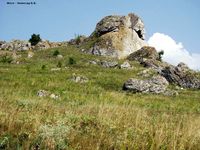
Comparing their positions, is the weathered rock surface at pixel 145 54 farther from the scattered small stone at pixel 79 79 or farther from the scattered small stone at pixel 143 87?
the scattered small stone at pixel 143 87

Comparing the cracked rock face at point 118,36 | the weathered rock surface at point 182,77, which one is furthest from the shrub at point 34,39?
the weathered rock surface at point 182,77

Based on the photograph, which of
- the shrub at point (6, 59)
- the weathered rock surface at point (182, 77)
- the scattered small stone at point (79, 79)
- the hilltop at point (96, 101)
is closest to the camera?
the hilltop at point (96, 101)

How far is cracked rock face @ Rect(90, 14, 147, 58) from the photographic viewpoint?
68.6m

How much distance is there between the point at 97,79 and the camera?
4278 cm

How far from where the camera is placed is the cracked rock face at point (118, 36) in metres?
68.6

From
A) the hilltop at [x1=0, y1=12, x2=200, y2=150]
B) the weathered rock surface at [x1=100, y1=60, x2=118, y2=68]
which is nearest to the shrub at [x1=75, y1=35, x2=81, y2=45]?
the hilltop at [x1=0, y1=12, x2=200, y2=150]

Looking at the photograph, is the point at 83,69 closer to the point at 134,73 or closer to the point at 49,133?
the point at 134,73

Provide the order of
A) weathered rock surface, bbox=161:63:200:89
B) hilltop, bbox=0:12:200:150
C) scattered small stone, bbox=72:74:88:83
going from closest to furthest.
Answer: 1. hilltop, bbox=0:12:200:150
2. scattered small stone, bbox=72:74:88:83
3. weathered rock surface, bbox=161:63:200:89

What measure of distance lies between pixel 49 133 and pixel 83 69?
1704 inches

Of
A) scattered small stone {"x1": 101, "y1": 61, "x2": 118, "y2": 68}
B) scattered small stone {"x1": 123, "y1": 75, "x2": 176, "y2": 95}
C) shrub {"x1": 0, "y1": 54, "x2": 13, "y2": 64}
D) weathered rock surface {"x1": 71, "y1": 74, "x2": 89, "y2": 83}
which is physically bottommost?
scattered small stone {"x1": 123, "y1": 75, "x2": 176, "y2": 95}

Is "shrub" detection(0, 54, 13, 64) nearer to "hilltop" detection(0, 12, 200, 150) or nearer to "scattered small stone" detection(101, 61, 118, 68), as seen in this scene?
"hilltop" detection(0, 12, 200, 150)

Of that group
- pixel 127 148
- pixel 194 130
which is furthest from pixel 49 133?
pixel 194 130

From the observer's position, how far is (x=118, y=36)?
71.4 m

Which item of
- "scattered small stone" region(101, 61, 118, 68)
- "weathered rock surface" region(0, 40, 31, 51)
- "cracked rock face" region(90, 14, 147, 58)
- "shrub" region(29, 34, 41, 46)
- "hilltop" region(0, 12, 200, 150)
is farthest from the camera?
"shrub" region(29, 34, 41, 46)
